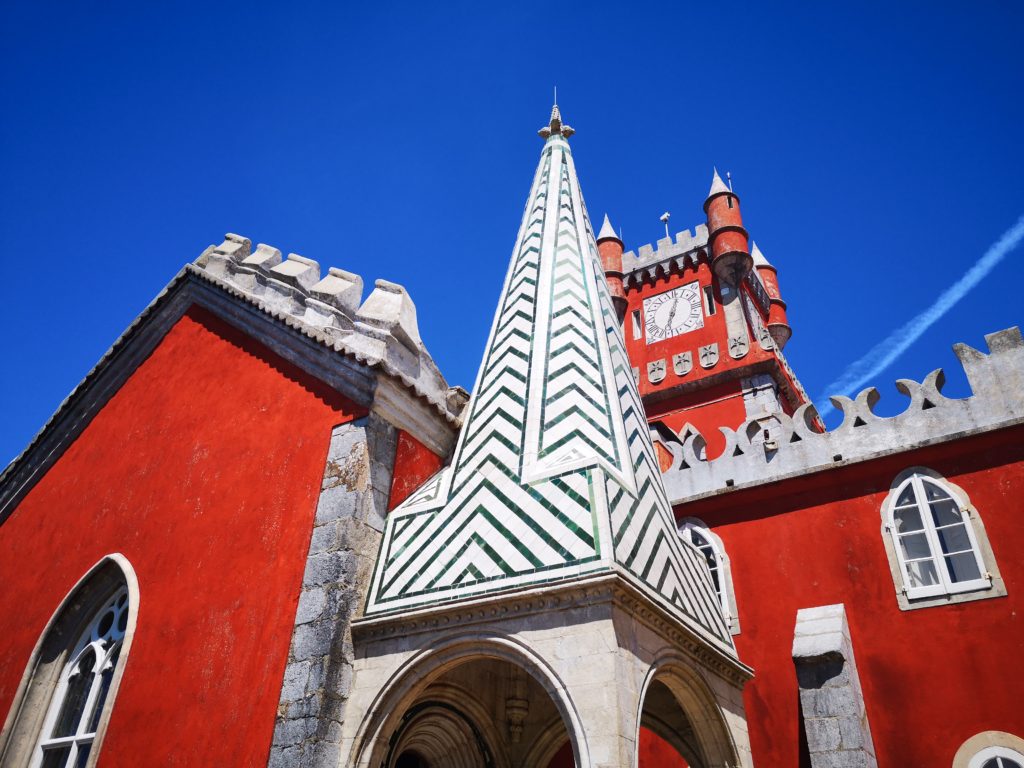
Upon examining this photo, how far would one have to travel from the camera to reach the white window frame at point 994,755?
8.21 meters

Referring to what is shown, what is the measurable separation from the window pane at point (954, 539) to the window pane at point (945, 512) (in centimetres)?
11

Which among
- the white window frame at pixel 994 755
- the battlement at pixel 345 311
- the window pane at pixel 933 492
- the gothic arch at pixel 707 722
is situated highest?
the battlement at pixel 345 311

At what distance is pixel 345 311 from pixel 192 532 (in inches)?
109

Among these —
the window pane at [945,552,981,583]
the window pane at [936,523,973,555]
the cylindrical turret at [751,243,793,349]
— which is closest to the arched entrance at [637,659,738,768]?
the window pane at [945,552,981,583]

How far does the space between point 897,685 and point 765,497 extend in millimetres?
2933

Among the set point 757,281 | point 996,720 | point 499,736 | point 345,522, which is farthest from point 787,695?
point 757,281

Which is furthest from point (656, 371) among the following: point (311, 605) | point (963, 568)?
point (311, 605)

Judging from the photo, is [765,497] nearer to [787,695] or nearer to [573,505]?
[787,695]

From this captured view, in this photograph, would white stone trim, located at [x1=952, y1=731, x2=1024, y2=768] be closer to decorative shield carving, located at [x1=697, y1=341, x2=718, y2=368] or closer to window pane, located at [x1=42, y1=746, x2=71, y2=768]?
window pane, located at [x1=42, y1=746, x2=71, y2=768]

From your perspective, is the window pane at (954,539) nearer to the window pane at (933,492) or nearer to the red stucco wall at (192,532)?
the window pane at (933,492)

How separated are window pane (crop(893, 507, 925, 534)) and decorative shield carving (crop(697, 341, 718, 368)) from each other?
33.8 ft

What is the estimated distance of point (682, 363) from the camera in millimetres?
20625

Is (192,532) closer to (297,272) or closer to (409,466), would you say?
(409,466)

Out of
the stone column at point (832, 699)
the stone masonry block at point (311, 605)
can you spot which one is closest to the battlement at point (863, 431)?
the stone column at point (832, 699)
